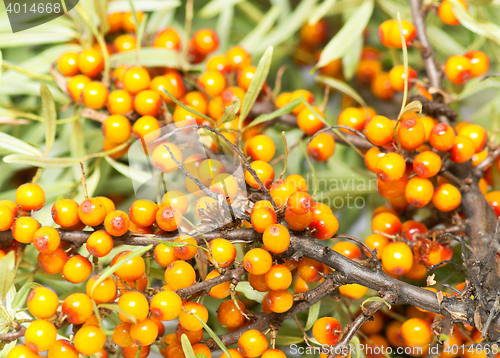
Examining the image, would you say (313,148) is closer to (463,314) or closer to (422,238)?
(422,238)

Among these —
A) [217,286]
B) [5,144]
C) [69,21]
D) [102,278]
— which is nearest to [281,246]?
[217,286]

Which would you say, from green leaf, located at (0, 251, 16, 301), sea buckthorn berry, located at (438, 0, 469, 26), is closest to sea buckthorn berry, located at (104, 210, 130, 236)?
green leaf, located at (0, 251, 16, 301)

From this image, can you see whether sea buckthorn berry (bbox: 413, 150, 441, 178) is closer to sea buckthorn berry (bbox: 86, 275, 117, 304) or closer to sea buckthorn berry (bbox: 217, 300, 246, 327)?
sea buckthorn berry (bbox: 217, 300, 246, 327)

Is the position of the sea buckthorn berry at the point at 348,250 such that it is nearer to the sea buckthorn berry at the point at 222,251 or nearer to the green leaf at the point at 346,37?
the sea buckthorn berry at the point at 222,251

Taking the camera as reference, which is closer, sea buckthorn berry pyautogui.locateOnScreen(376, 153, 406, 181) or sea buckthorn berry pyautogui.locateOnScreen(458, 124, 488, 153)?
sea buckthorn berry pyautogui.locateOnScreen(376, 153, 406, 181)

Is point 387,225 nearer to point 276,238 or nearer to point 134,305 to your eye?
point 276,238

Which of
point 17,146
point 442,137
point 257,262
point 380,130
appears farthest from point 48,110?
point 442,137
